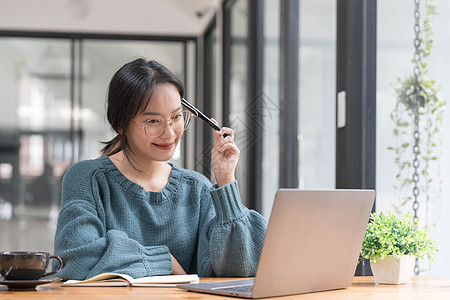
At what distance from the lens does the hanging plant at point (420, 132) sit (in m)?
1.84

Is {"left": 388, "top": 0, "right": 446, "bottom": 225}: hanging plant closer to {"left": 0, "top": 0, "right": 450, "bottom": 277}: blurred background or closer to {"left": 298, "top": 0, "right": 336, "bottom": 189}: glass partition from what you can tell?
{"left": 0, "top": 0, "right": 450, "bottom": 277}: blurred background

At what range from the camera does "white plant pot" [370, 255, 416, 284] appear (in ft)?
4.46

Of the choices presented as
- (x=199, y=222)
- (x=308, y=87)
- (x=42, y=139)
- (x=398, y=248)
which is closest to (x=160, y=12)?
(x=42, y=139)

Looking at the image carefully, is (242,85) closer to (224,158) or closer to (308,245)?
(224,158)

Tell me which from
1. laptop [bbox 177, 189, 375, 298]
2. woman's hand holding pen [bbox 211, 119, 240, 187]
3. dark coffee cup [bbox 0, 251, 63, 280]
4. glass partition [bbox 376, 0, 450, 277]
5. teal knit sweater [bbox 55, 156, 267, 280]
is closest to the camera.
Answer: laptop [bbox 177, 189, 375, 298]

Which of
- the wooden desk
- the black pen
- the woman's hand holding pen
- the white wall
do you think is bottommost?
the wooden desk

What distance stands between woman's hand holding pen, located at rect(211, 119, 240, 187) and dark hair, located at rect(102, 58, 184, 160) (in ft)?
0.62

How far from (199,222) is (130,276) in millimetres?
425

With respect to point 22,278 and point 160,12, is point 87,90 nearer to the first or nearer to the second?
point 160,12

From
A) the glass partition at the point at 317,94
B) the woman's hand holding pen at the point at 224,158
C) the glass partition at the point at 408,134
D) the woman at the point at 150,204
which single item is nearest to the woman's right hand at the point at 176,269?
the woman at the point at 150,204

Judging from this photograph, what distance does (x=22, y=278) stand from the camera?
4.10ft

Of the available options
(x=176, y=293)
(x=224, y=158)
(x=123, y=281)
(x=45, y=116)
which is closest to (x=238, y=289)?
(x=176, y=293)

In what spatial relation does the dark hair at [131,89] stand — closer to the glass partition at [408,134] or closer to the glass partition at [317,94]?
the glass partition at [408,134]

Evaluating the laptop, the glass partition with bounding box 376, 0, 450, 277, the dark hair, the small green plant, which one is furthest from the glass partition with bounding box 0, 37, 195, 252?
the laptop
